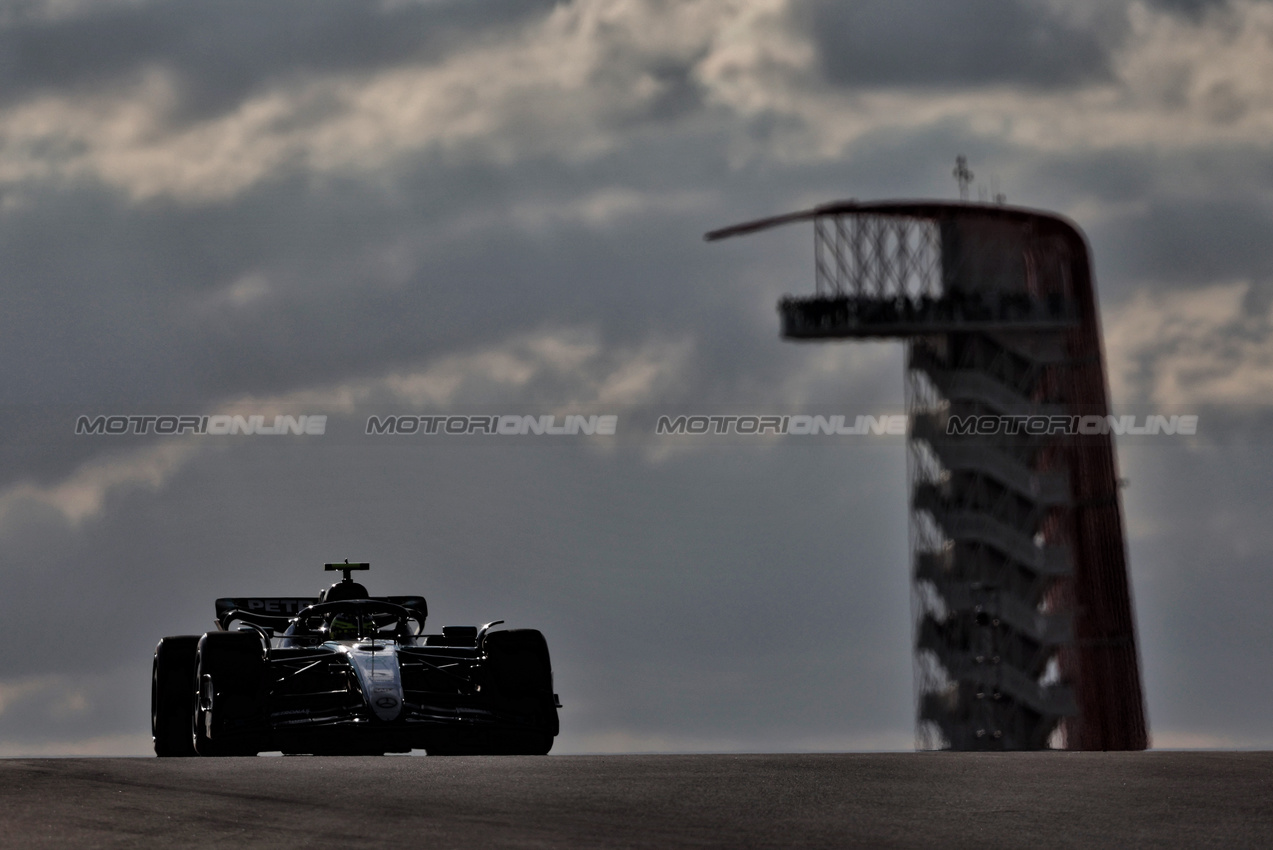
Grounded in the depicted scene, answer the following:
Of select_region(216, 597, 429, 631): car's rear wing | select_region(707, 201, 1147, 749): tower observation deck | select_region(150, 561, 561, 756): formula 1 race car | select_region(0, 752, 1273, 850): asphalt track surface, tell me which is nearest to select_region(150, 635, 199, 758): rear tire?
select_region(150, 561, 561, 756): formula 1 race car

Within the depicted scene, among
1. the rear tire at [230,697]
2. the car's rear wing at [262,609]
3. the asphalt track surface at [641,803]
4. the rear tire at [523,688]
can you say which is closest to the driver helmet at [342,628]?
the car's rear wing at [262,609]

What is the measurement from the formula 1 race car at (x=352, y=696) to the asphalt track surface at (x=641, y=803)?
419cm

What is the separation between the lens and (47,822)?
1148 cm

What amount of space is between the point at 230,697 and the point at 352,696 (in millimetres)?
1360

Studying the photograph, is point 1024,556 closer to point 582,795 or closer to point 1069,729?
point 1069,729

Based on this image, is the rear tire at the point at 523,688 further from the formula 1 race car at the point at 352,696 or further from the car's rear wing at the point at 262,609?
the car's rear wing at the point at 262,609

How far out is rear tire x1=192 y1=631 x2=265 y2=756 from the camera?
69.4 ft

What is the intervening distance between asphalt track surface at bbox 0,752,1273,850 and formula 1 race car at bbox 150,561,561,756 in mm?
4194

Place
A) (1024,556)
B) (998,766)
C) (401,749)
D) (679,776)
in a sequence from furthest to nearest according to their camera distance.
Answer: (1024,556) < (401,749) < (998,766) < (679,776)

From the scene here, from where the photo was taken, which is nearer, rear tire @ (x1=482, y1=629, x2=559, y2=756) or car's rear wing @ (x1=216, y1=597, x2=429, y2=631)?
rear tire @ (x1=482, y1=629, x2=559, y2=756)

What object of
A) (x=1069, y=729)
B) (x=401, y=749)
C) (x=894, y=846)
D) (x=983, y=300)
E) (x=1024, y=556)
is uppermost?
(x=983, y=300)

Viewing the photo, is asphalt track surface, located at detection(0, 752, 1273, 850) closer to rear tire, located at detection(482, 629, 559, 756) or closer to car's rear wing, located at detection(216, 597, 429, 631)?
rear tire, located at detection(482, 629, 559, 756)

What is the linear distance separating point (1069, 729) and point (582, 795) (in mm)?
63233

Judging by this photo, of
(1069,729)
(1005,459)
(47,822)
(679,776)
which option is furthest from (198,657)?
(1069,729)
